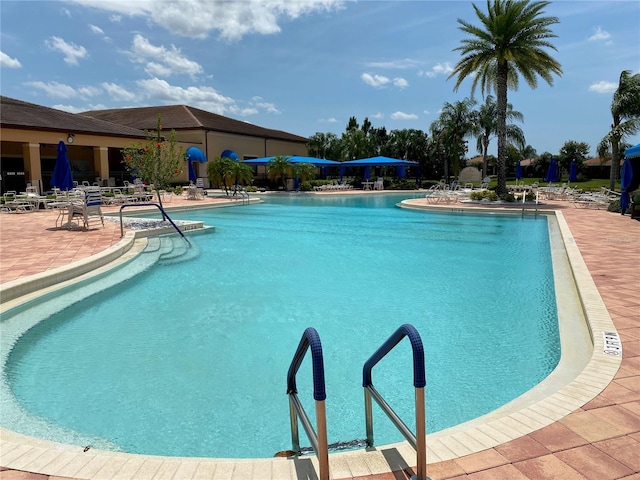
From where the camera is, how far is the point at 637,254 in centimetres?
888

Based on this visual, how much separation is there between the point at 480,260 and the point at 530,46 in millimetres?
15564

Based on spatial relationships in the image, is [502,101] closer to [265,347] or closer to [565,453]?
Result: [265,347]

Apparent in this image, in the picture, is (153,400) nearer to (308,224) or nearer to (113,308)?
(113,308)

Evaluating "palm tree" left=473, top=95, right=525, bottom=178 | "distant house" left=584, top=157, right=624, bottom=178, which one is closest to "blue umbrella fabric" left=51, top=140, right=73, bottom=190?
"palm tree" left=473, top=95, right=525, bottom=178

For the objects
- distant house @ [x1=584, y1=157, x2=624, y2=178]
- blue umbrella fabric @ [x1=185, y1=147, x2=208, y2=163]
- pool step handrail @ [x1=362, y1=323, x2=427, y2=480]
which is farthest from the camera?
distant house @ [x1=584, y1=157, x2=624, y2=178]

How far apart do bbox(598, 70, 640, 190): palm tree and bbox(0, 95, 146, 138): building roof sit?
29465mm

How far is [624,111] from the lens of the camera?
26.7 meters

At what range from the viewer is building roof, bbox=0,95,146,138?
23.5 meters

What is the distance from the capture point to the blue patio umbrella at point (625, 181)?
1527cm

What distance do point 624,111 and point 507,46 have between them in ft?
35.5

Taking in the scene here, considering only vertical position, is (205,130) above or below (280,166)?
above

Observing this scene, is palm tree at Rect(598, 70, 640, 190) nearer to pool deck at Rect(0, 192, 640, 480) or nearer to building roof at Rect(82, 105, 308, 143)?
pool deck at Rect(0, 192, 640, 480)

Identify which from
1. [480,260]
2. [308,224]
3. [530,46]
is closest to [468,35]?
[530,46]

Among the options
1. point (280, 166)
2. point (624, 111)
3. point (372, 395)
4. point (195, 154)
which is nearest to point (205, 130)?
point (195, 154)
